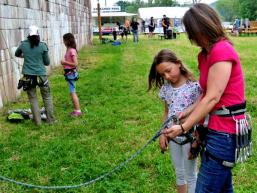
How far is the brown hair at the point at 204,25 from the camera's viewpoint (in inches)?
98.4

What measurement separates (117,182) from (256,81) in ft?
23.2

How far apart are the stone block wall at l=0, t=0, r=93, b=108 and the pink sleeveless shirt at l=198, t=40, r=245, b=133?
262 inches

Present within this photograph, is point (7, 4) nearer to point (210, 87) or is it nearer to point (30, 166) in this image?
point (30, 166)

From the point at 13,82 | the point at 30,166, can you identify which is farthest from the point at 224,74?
the point at 13,82

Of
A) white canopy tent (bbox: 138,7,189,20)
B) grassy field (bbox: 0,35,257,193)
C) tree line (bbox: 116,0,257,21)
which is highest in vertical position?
tree line (bbox: 116,0,257,21)

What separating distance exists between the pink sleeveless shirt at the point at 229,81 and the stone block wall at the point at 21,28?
6.64 m

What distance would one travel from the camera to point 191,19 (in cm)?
253

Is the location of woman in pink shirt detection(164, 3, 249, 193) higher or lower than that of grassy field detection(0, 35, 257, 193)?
higher

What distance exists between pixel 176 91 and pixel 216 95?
2.72 ft

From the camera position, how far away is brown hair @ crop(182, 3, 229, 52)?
8.20 ft

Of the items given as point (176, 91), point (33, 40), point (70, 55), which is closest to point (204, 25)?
point (176, 91)

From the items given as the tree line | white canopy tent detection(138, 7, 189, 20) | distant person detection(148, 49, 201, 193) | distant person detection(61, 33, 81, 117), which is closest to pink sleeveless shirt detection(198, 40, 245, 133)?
distant person detection(148, 49, 201, 193)

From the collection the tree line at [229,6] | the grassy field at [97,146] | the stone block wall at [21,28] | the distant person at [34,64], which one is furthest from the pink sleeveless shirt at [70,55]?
the tree line at [229,6]

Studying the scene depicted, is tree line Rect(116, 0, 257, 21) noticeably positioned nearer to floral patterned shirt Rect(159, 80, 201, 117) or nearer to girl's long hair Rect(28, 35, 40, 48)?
girl's long hair Rect(28, 35, 40, 48)
